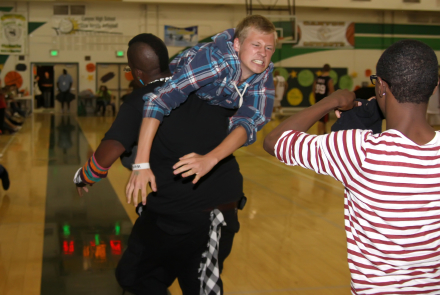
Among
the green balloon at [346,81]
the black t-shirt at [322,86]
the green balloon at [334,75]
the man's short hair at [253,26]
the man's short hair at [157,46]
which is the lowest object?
the man's short hair at [157,46]

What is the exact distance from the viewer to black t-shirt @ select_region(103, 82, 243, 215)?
5.62 feet

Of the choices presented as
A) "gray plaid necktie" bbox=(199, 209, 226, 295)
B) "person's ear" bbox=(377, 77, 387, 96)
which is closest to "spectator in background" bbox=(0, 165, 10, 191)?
"gray plaid necktie" bbox=(199, 209, 226, 295)

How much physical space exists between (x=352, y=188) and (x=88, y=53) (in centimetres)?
1827

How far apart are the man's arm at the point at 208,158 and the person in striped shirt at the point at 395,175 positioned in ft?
1.27

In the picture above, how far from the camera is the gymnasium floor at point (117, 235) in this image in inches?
121

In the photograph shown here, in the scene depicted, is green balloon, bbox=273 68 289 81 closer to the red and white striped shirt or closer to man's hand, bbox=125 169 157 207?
man's hand, bbox=125 169 157 207

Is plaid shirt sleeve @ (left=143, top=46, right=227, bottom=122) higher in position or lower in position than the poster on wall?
lower

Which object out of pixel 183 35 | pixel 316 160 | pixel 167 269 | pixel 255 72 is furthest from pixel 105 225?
pixel 183 35

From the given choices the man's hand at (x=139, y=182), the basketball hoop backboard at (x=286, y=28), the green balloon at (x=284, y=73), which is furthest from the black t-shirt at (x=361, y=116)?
the green balloon at (x=284, y=73)

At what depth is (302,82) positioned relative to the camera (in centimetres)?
1905

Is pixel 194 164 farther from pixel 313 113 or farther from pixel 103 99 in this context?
pixel 103 99

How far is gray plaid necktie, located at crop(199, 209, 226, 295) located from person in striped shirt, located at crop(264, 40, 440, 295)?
55cm

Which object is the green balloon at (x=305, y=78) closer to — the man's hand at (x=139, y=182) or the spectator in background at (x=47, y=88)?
the spectator in background at (x=47, y=88)

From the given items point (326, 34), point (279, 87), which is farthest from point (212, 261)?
point (326, 34)
